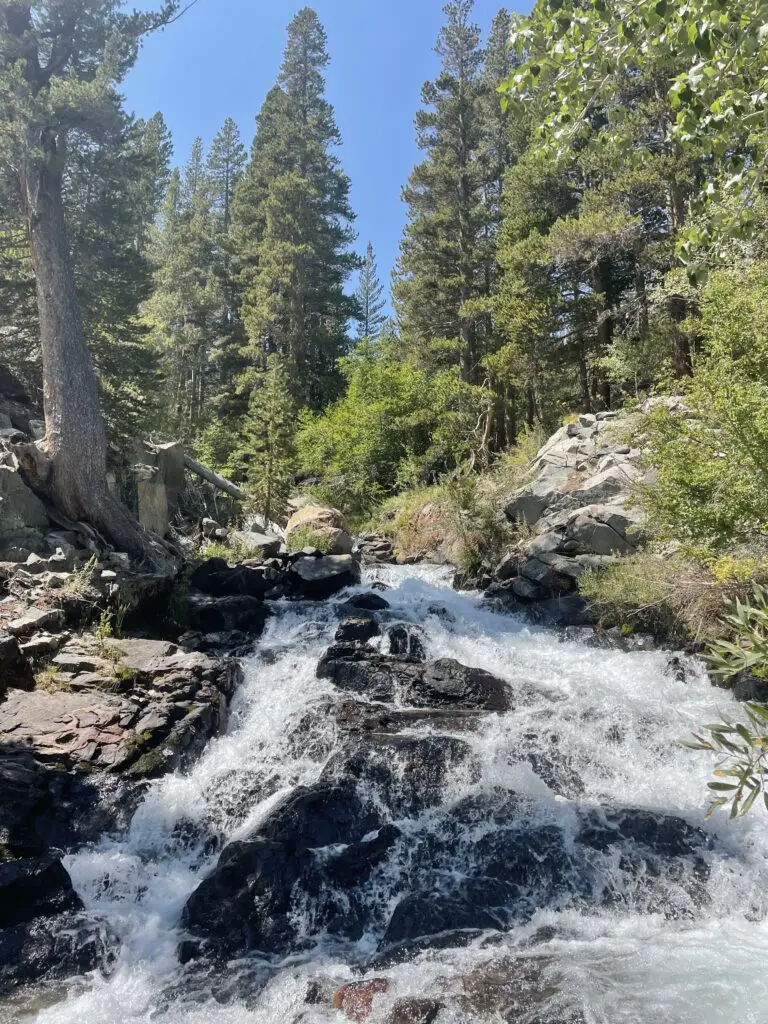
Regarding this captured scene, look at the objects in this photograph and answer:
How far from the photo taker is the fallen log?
1770cm

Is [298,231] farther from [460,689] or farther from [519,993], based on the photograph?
[519,993]

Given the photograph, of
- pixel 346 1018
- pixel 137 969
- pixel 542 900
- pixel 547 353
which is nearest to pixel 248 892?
pixel 137 969

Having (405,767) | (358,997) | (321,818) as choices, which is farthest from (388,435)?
(358,997)

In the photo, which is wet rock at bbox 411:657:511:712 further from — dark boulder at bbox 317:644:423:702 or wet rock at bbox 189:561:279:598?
wet rock at bbox 189:561:279:598

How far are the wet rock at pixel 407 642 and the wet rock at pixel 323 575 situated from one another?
2.68 meters

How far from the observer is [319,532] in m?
16.7

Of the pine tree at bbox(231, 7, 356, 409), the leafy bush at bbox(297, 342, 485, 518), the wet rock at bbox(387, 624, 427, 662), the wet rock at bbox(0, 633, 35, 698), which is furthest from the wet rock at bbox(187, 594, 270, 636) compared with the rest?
the pine tree at bbox(231, 7, 356, 409)

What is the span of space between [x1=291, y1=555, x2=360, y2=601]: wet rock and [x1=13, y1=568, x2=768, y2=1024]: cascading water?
12.0 ft

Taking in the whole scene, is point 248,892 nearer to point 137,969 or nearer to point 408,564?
point 137,969

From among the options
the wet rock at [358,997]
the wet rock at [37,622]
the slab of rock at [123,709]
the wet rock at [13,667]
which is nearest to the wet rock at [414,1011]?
the wet rock at [358,997]

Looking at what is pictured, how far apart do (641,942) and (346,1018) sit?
242cm

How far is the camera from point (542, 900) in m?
5.66

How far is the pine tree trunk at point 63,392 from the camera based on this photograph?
11.5 m

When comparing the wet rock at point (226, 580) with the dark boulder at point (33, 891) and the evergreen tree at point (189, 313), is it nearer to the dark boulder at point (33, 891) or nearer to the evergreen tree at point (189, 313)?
the dark boulder at point (33, 891)
